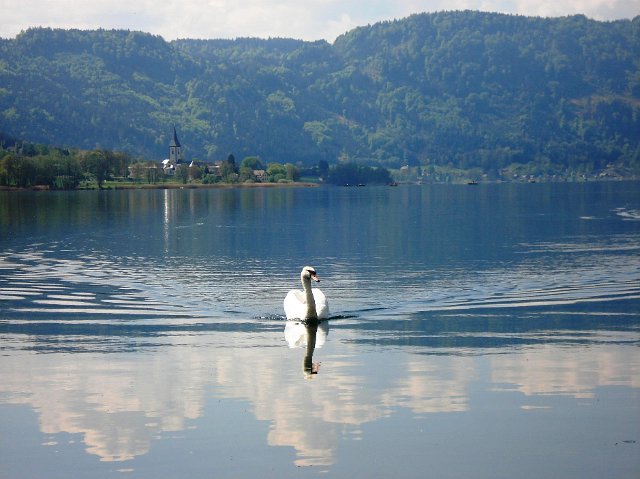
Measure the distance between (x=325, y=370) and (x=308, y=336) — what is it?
5.87 meters

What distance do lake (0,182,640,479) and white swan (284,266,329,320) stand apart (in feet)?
1.76

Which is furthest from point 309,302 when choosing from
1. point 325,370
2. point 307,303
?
point 325,370

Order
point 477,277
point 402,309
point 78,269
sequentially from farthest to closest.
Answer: point 78,269 → point 477,277 → point 402,309

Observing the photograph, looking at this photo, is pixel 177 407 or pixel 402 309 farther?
pixel 402 309

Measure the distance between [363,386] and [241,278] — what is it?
26.2 meters

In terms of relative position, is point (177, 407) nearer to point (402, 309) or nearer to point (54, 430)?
point (54, 430)

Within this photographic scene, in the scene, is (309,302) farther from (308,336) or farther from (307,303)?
(308,336)

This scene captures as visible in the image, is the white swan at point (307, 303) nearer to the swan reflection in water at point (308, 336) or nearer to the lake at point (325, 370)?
the swan reflection in water at point (308, 336)

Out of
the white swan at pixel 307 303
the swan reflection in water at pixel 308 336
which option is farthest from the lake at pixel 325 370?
the white swan at pixel 307 303

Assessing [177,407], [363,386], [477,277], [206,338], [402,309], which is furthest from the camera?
[477,277]

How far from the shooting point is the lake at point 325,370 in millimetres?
18672

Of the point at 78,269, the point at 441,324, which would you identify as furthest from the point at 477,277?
the point at 78,269

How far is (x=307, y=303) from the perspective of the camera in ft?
113

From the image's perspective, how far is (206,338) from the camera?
3169 cm
